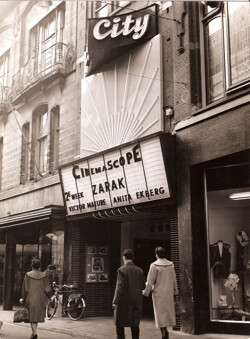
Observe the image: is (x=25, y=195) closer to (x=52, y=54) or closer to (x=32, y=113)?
(x=32, y=113)

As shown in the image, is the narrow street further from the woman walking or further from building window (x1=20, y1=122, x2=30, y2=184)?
building window (x1=20, y1=122, x2=30, y2=184)

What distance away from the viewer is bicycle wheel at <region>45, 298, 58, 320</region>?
564 inches

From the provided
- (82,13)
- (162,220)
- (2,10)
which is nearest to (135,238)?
(162,220)

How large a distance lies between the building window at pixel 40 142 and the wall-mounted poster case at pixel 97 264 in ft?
14.3

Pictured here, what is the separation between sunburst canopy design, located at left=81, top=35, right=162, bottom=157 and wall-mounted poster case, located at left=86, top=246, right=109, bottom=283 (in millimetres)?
3408

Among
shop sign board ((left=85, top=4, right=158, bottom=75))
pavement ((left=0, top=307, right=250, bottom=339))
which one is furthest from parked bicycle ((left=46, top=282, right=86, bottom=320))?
shop sign board ((left=85, top=4, right=158, bottom=75))

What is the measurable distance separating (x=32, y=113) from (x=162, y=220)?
8044 millimetres

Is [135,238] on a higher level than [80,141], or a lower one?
lower

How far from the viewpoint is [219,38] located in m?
11.7

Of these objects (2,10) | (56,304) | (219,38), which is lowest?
(56,304)

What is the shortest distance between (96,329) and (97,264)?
3.71 m

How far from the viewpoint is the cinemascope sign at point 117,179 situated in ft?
39.3

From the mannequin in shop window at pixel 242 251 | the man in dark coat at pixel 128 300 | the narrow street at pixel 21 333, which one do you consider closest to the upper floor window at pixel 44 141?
the narrow street at pixel 21 333

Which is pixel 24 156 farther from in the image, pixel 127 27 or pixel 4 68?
pixel 127 27
